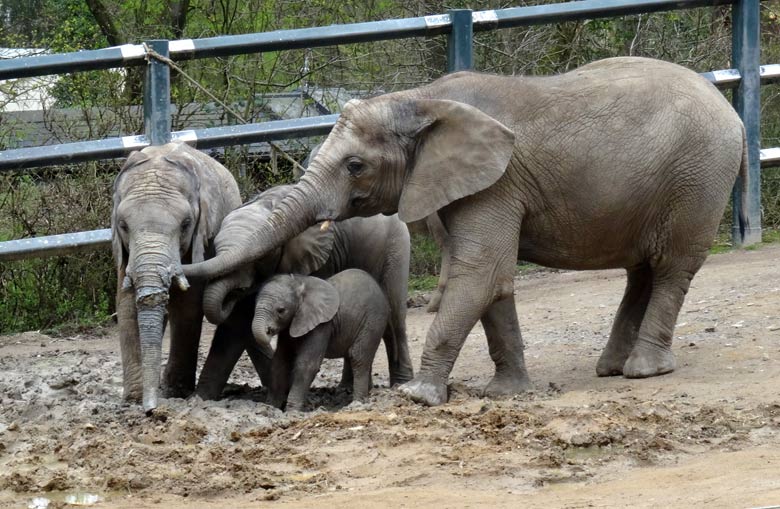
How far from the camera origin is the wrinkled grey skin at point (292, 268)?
8.09 metres

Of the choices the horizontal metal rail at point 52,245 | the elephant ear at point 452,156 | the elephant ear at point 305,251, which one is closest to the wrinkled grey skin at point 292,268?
the elephant ear at point 305,251

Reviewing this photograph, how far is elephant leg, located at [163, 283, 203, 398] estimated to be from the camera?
821cm

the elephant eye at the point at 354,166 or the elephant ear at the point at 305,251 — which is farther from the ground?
the elephant eye at the point at 354,166

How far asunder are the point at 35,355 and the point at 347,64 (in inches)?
215

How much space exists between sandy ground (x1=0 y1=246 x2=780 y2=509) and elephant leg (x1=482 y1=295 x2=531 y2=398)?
0.16 metres

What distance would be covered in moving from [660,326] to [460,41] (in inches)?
154

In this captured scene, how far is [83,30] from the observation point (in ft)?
62.0

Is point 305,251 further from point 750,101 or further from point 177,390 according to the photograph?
point 750,101

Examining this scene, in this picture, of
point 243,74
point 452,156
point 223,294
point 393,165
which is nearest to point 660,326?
point 452,156

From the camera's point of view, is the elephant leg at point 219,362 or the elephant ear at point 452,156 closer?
the elephant ear at point 452,156

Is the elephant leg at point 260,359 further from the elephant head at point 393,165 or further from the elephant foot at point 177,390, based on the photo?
the elephant head at point 393,165

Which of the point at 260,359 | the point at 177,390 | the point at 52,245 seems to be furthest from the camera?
the point at 52,245

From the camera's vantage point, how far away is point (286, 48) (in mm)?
11383

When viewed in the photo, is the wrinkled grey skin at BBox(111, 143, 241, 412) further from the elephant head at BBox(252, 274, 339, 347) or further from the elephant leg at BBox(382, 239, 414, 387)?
the elephant leg at BBox(382, 239, 414, 387)
